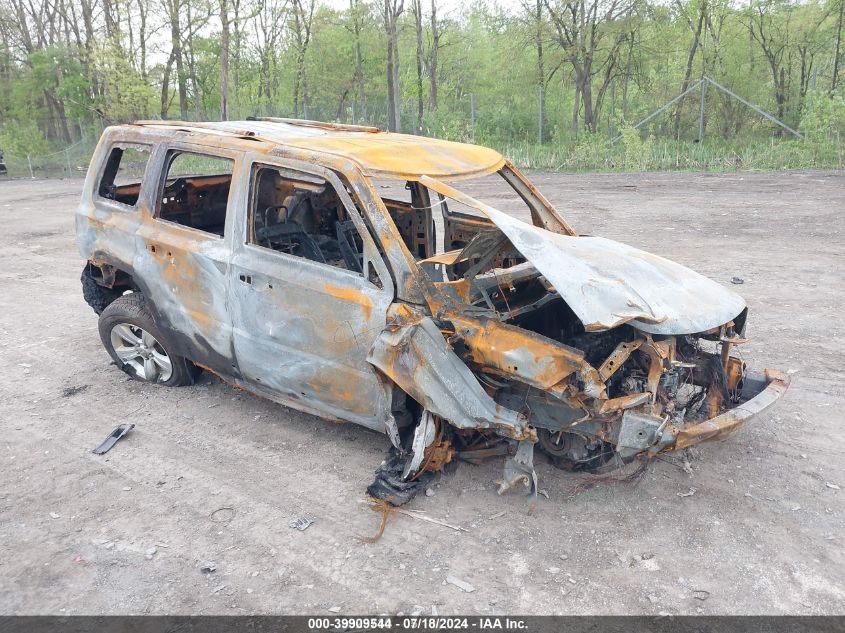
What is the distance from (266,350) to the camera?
4242 millimetres

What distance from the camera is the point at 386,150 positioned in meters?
4.26

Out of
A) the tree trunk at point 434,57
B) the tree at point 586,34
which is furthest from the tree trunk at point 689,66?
the tree trunk at point 434,57

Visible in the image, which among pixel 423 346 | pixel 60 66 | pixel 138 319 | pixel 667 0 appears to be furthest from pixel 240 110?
pixel 423 346

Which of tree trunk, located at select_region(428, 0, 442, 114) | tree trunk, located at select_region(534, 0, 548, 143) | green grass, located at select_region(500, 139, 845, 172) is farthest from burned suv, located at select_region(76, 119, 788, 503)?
tree trunk, located at select_region(428, 0, 442, 114)

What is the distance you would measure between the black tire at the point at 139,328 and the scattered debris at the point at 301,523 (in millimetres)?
2027

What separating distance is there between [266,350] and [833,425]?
3.91 meters

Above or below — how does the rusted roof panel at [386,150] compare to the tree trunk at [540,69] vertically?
below

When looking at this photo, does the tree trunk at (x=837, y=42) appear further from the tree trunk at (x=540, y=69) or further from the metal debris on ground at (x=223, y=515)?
the metal debris on ground at (x=223, y=515)

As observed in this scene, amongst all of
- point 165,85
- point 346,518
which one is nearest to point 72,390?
point 346,518

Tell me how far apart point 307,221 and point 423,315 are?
221cm

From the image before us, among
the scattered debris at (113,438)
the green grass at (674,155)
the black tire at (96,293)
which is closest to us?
the scattered debris at (113,438)

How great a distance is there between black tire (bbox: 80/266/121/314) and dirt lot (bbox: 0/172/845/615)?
0.60 m

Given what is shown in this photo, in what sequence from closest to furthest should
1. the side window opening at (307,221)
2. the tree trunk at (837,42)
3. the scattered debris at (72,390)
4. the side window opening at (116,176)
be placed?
the side window opening at (307,221)
the side window opening at (116,176)
the scattered debris at (72,390)
the tree trunk at (837,42)

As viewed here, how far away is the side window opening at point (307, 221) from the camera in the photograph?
16.3ft
